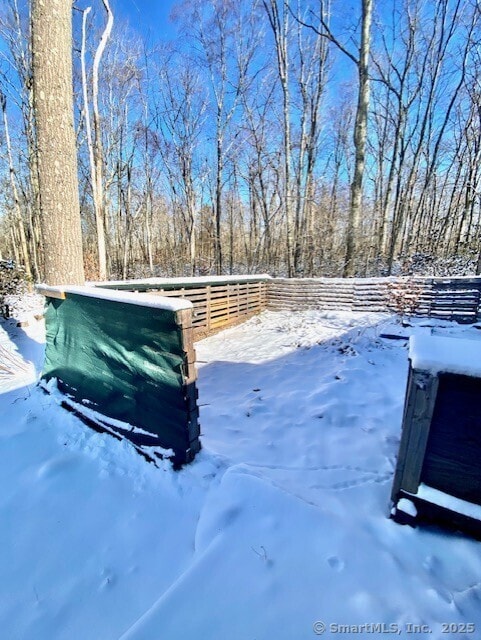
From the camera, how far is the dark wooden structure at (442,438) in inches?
52.3

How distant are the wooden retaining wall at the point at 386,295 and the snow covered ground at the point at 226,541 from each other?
17.7ft

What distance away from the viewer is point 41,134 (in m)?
3.31

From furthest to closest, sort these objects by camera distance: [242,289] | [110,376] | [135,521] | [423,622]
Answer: [242,289]
[110,376]
[135,521]
[423,622]

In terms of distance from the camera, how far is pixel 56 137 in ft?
10.9

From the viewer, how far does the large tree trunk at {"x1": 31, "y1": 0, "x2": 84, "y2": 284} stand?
10.5 feet

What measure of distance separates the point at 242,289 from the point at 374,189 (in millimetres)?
16922

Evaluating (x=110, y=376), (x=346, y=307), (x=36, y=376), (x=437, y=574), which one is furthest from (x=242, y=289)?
Answer: (x=437, y=574)

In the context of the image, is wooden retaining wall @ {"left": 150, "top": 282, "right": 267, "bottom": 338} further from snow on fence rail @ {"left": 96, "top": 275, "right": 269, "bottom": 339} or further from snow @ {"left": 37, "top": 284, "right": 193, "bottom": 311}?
snow @ {"left": 37, "top": 284, "right": 193, "bottom": 311}

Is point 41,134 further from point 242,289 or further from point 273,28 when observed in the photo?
point 273,28

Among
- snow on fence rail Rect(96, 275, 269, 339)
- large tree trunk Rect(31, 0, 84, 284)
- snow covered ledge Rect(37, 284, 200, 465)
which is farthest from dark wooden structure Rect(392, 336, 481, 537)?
large tree trunk Rect(31, 0, 84, 284)

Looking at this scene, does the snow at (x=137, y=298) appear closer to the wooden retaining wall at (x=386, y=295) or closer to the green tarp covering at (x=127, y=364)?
the green tarp covering at (x=127, y=364)

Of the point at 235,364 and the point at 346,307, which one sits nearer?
the point at 235,364

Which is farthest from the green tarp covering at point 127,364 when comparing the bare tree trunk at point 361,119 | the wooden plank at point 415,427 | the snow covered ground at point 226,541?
the bare tree trunk at point 361,119

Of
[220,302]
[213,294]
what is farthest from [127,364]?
[220,302]
